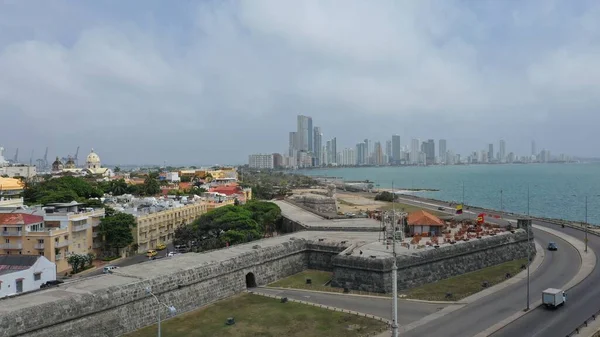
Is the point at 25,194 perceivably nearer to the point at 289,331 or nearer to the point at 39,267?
the point at 39,267

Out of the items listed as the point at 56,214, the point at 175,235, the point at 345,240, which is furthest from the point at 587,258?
the point at 56,214

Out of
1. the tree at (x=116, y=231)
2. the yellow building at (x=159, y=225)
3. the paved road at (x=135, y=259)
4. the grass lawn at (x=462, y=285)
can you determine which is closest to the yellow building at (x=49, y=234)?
the tree at (x=116, y=231)

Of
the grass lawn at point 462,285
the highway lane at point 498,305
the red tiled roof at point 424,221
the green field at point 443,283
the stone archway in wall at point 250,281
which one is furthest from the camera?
the red tiled roof at point 424,221

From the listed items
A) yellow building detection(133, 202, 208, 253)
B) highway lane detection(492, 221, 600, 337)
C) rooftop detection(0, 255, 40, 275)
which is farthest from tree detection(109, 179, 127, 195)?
highway lane detection(492, 221, 600, 337)

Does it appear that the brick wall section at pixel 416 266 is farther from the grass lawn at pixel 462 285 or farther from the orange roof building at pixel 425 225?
the orange roof building at pixel 425 225

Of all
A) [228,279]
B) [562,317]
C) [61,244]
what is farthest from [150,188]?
[562,317]

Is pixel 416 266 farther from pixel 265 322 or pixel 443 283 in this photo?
pixel 265 322

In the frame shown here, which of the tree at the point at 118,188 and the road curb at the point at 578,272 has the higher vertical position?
the tree at the point at 118,188
